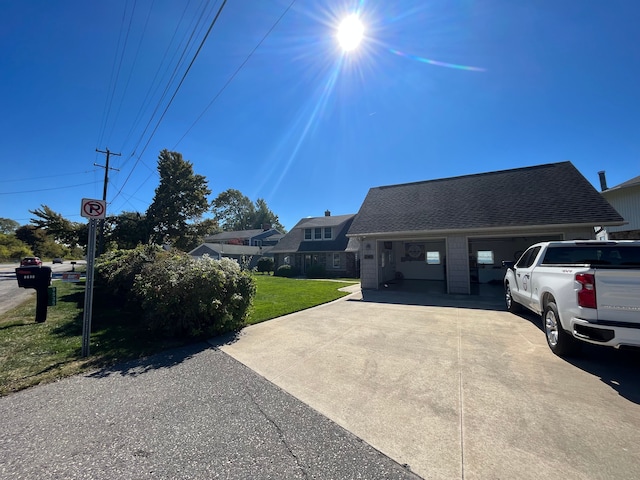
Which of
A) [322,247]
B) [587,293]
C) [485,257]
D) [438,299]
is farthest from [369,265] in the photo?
[322,247]

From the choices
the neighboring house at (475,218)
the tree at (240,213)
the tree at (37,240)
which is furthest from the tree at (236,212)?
the neighboring house at (475,218)

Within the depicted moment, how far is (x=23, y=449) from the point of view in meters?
2.55

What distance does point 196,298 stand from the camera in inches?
232

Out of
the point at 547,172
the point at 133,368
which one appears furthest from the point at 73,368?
the point at 547,172

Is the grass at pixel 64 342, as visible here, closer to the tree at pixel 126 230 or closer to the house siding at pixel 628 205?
the house siding at pixel 628 205

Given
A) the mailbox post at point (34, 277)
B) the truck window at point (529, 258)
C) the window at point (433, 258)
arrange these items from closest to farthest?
the truck window at point (529, 258), the mailbox post at point (34, 277), the window at point (433, 258)

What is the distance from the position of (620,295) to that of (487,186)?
11636mm

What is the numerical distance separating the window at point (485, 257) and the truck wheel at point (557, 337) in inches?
489

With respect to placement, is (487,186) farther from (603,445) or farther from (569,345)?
(603,445)

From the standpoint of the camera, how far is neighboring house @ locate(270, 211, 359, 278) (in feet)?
77.8

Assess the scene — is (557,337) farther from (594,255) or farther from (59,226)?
(59,226)

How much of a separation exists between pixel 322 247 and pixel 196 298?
1936cm

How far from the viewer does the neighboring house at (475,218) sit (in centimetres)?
1056

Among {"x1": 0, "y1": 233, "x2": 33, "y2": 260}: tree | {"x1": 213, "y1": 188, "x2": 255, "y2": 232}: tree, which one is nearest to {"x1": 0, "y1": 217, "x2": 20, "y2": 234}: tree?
{"x1": 0, "y1": 233, "x2": 33, "y2": 260}: tree
